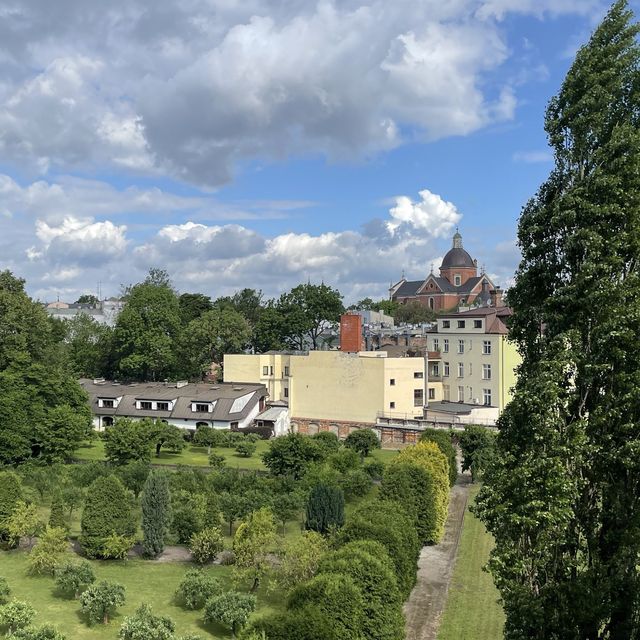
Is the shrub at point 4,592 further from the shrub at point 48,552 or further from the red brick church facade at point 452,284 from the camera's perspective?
the red brick church facade at point 452,284

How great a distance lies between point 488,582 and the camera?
2545cm

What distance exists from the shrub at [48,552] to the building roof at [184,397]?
108ft

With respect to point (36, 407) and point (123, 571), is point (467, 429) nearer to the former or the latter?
point (123, 571)

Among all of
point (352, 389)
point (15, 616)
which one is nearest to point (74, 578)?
point (15, 616)

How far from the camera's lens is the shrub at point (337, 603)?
15633 mm

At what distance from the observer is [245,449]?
1961 inches

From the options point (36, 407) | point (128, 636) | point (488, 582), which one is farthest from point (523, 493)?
point (36, 407)

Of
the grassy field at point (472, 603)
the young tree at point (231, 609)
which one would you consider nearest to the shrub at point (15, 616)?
the young tree at point (231, 609)

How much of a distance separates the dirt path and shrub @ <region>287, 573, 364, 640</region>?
5.44m

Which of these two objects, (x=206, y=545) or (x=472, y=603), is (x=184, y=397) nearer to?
(x=206, y=545)

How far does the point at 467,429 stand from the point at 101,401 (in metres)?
36.4

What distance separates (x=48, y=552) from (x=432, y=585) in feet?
→ 46.0

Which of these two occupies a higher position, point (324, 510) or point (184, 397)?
point (184, 397)

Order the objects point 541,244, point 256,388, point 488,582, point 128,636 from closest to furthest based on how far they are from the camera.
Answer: point 541,244
point 128,636
point 488,582
point 256,388
